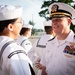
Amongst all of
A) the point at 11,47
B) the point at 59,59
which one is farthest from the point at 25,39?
the point at 11,47

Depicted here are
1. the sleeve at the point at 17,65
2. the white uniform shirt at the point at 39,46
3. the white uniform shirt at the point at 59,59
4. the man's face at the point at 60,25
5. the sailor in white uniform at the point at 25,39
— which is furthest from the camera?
the sailor in white uniform at the point at 25,39

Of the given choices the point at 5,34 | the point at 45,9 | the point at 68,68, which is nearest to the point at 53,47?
the point at 68,68

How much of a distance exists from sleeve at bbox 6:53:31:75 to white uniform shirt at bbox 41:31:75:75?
1.02 meters

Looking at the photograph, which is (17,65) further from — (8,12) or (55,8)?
(55,8)

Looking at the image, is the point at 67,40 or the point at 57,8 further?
the point at 57,8

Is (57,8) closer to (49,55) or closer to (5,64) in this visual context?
(49,55)

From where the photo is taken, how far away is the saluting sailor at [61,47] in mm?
3154

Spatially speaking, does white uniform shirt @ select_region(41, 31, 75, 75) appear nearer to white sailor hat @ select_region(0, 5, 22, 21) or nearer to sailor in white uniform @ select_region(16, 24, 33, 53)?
white sailor hat @ select_region(0, 5, 22, 21)

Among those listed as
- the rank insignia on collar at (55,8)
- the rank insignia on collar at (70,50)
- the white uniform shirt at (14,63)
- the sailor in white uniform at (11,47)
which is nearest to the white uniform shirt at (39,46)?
the rank insignia on collar at (55,8)

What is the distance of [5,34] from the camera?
8.11 feet

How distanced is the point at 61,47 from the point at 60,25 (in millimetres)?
322

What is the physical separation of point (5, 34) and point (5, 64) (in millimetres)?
376

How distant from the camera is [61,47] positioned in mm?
3322

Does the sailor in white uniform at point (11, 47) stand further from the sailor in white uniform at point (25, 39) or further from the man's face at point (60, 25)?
the sailor in white uniform at point (25, 39)
